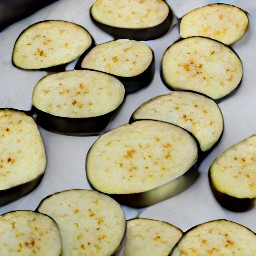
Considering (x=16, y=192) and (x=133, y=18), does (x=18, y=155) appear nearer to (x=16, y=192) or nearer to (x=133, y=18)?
(x=16, y=192)

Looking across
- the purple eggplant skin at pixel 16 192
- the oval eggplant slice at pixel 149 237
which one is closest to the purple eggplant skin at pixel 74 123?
the purple eggplant skin at pixel 16 192

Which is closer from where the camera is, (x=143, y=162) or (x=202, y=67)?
(x=143, y=162)

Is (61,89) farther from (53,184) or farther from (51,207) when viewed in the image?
(51,207)

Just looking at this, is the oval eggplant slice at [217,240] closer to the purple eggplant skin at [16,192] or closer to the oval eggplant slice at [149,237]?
the oval eggplant slice at [149,237]

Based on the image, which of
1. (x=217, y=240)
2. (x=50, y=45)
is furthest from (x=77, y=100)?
(x=217, y=240)

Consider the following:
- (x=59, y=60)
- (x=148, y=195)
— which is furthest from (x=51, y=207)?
(x=59, y=60)

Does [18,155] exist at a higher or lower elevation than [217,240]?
higher
